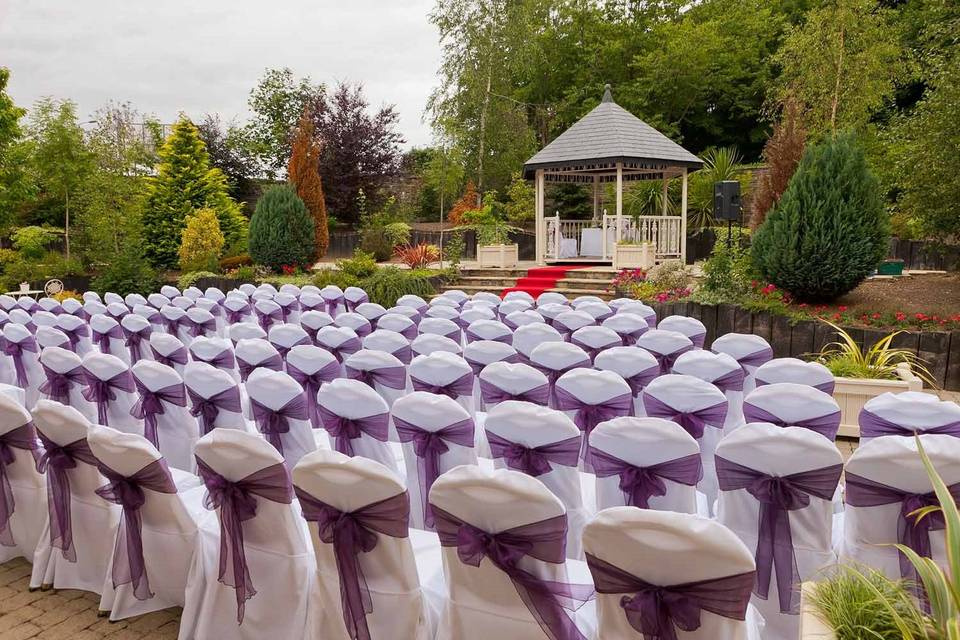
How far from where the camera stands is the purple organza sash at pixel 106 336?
21.2 ft

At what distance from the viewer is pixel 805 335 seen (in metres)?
8.58

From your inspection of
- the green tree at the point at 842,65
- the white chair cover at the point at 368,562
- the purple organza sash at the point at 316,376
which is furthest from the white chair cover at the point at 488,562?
the green tree at the point at 842,65

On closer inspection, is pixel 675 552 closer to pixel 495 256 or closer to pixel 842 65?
pixel 495 256

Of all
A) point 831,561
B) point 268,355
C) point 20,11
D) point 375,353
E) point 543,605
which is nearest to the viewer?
point 543,605

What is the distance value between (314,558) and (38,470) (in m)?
1.58

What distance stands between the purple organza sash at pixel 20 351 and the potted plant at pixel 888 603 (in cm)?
623

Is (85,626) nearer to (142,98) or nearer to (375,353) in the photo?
(375,353)

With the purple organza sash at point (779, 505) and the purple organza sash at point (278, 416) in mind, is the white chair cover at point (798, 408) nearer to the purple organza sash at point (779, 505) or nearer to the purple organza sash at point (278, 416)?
the purple organza sash at point (779, 505)

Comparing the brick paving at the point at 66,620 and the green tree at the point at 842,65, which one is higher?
the green tree at the point at 842,65

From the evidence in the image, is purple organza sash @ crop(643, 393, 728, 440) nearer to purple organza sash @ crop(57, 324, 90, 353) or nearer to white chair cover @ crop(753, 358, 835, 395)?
white chair cover @ crop(753, 358, 835, 395)

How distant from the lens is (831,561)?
266cm

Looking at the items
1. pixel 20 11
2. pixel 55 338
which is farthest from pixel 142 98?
pixel 55 338

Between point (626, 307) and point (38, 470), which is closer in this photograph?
point (38, 470)

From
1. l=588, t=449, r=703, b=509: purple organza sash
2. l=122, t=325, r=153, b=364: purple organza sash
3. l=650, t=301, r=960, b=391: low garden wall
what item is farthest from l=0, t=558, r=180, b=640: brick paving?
l=650, t=301, r=960, b=391: low garden wall
